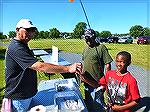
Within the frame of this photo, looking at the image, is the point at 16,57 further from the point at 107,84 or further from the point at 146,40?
the point at 146,40

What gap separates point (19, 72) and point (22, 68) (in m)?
0.11

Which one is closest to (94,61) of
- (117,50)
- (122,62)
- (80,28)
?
(122,62)

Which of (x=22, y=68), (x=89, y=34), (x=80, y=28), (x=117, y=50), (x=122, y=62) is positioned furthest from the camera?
(x=117, y=50)

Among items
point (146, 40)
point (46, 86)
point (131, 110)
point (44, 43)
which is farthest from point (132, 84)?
point (146, 40)

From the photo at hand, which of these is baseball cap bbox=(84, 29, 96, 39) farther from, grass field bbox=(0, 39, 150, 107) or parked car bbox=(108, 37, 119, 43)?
parked car bbox=(108, 37, 119, 43)

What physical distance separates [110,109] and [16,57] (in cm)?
110

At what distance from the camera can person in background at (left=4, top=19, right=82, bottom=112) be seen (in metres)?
2.75

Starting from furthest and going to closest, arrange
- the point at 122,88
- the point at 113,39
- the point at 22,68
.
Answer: the point at 113,39, the point at 122,88, the point at 22,68

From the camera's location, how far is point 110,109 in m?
2.98

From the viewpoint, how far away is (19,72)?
2.91 metres

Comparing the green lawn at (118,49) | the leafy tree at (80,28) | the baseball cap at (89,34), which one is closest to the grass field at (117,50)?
the green lawn at (118,49)

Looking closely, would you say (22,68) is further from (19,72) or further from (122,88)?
(122,88)

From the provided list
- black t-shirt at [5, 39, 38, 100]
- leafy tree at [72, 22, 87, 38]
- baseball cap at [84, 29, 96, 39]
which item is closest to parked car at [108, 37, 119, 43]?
leafy tree at [72, 22, 87, 38]

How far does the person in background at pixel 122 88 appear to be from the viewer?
113 inches
